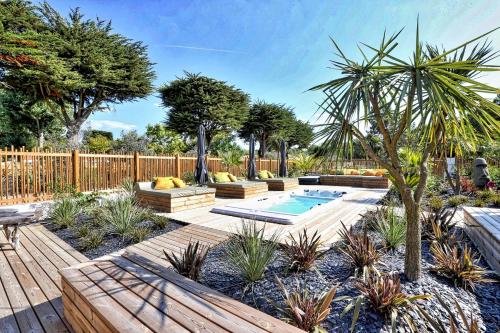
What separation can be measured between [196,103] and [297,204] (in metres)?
13.3

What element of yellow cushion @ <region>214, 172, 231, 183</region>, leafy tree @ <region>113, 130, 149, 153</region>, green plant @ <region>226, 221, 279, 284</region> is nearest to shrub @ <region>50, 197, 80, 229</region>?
green plant @ <region>226, 221, 279, 284</region>

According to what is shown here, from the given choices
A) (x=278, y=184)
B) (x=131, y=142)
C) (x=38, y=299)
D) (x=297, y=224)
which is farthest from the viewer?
(x=131, y=142)

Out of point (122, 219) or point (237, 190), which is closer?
point (122, 219)

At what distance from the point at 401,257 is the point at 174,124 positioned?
61.4 ft

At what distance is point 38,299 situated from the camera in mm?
2525

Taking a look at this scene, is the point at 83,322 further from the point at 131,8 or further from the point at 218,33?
the point at 218,33

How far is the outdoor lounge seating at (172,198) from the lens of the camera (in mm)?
6078

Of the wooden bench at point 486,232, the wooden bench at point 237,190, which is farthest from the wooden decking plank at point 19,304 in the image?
the wooden bench at point 237,190

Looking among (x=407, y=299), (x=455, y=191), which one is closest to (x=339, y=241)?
(x=407, y=299)

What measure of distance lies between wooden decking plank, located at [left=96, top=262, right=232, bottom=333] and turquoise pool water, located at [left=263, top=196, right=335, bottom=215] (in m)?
5.57

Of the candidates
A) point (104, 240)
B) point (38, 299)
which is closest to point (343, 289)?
point (38, 299)

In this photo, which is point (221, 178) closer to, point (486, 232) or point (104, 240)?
point (104, 240)

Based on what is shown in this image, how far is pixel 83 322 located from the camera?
1826 millimetres

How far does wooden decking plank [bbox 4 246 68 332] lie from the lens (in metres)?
2.16
